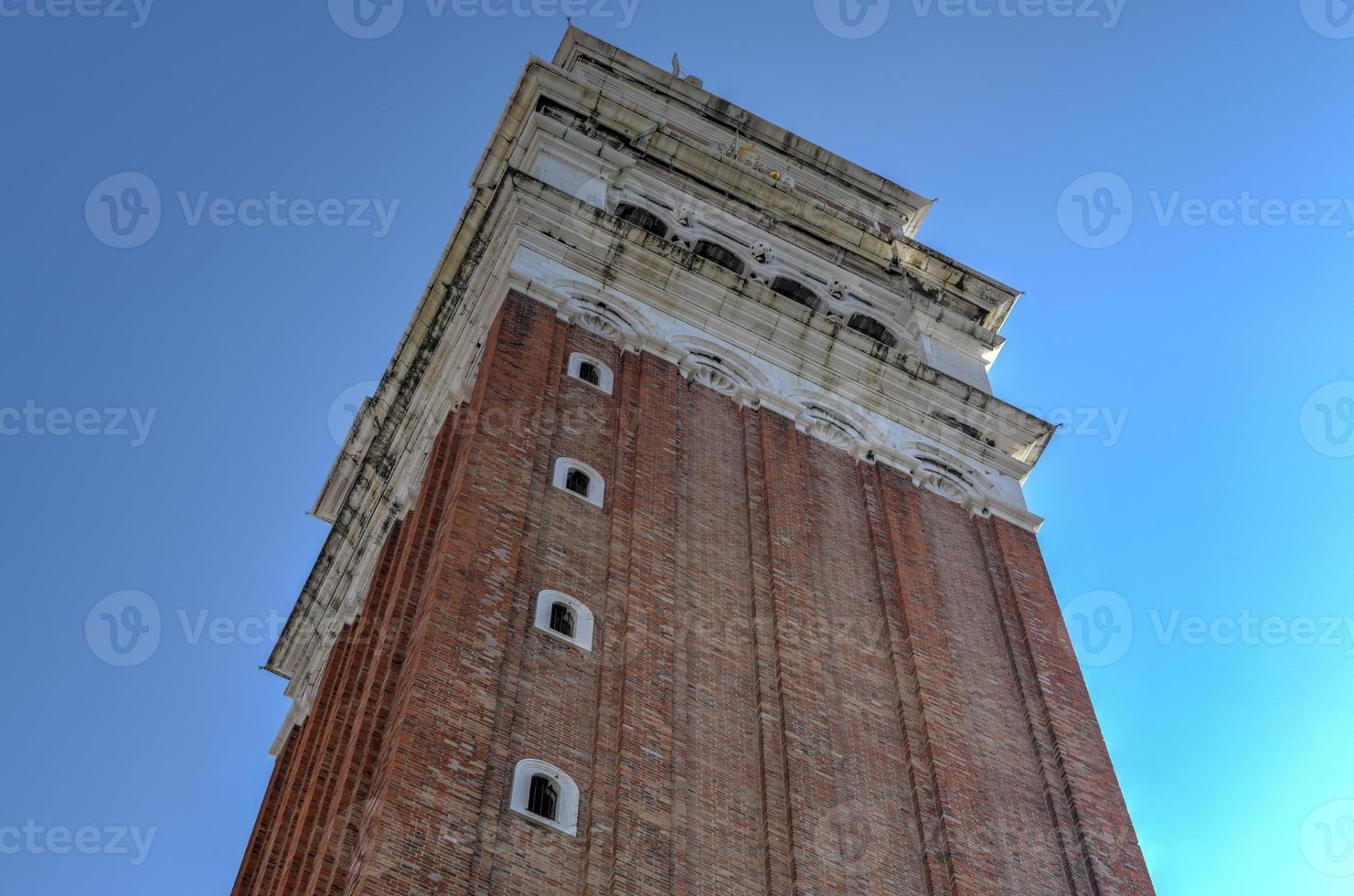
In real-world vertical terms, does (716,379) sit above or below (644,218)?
below

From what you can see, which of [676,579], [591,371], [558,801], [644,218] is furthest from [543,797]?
[644,218]

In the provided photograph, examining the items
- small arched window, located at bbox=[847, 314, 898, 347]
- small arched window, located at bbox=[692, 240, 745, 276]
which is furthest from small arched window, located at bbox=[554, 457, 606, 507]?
small arched window, located at bbox=[847, 314, 898, 347]

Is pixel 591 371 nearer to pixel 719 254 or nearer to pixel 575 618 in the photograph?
pixel 575 618

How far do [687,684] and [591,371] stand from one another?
9.38 metres

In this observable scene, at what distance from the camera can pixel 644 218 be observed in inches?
1661

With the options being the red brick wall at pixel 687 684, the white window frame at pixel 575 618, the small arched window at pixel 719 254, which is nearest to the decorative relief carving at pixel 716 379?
the red brick wall at pixel 687 684

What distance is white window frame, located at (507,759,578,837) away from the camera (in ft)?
73.4

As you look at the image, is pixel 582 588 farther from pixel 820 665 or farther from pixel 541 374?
pixel 541 374

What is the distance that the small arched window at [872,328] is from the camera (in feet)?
142

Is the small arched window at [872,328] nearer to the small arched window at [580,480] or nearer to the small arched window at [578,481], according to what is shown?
the small arched window at [580,480]

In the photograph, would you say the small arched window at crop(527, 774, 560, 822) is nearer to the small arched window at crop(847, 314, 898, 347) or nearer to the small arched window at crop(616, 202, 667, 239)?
the small arched window at crop(616, 202, 667, 239)

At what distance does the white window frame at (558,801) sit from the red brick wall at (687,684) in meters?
0.16

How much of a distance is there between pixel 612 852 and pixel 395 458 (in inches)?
710

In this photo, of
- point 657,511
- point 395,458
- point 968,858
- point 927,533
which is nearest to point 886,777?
point 968,858
